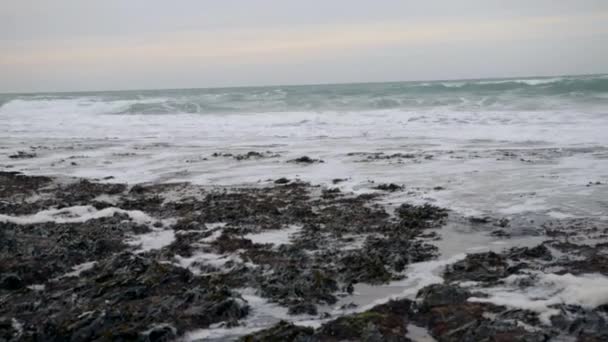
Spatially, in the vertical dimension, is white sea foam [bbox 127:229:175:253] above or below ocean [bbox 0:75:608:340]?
below

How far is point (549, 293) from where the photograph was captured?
5.46m

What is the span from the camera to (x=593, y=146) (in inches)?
661

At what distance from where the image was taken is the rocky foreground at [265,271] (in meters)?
4.89

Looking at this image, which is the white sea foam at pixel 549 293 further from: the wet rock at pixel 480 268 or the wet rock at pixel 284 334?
the wet rock at pixel 284 334

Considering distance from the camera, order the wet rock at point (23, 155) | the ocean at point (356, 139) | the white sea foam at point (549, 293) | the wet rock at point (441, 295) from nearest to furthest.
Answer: the white sea foam at point (549, 293) < the wet rock at point (441, 295) < the ocean at point (356, 139) < the wet rock at point (23, 155)

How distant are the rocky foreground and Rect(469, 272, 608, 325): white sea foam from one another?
0.08ft

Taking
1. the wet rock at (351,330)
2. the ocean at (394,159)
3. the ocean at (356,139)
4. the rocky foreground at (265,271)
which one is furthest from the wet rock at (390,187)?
the wet rock at (351,330)

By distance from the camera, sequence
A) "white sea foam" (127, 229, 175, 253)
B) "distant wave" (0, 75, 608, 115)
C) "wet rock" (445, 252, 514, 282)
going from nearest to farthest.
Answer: "wet rock" (445, 252, 514, 282), "white sea foam" (127, 229, 175, 253), "distant wave" (0, 75, 608, 115)

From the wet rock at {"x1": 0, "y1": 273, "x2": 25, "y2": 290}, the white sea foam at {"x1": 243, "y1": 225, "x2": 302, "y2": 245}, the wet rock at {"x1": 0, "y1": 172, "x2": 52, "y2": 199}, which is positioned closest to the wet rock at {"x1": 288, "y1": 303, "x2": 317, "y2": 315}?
the white sea foam at {"x1": 243, "y1": 225, "x2": 302, "y2": 245}

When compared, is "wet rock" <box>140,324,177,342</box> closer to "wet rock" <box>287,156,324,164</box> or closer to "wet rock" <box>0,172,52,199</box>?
"wet rock" <box>0,172,52,199</box>

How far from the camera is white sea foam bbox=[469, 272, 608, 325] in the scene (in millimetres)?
5066

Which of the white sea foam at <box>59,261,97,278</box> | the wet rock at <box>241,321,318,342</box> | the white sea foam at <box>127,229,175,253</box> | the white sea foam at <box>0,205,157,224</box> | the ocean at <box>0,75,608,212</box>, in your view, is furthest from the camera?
the ocean at <box>0,75,608,212</box>

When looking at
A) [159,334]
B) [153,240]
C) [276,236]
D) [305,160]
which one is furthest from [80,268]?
[305,160]

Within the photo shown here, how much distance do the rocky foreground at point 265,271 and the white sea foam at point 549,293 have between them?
25mm
